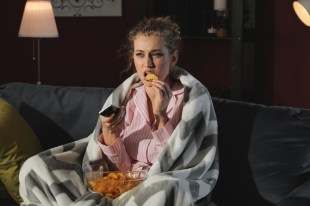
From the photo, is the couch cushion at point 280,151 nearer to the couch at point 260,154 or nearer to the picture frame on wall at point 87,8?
the couch at point 260,154

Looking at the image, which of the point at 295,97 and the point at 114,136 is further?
the point at 295,97

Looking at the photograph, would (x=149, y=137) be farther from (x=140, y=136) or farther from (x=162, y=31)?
(x=162, y=31)

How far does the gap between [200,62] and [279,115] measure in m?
2.33

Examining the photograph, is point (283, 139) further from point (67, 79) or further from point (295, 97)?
point (67, 79)

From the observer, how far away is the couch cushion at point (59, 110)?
2.63 meters

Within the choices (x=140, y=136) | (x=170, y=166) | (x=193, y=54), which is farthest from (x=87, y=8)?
(x=170, y=166)

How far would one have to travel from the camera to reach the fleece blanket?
80.3 inches

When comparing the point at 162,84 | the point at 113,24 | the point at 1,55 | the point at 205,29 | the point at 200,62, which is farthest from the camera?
the point at 1,55

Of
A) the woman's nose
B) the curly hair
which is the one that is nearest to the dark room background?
the curly hair

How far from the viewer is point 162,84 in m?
2.16

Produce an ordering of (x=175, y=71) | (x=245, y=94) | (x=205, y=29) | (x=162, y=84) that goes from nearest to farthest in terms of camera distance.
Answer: (x=162, y=84) → (x=175, y=71) → (x=245, y=94) → (x=205, y=29)

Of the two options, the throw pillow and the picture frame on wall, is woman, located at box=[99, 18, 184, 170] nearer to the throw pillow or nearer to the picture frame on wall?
the throw pillow

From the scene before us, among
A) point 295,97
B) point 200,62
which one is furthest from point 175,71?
point 200,62

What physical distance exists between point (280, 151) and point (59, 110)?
105cm
